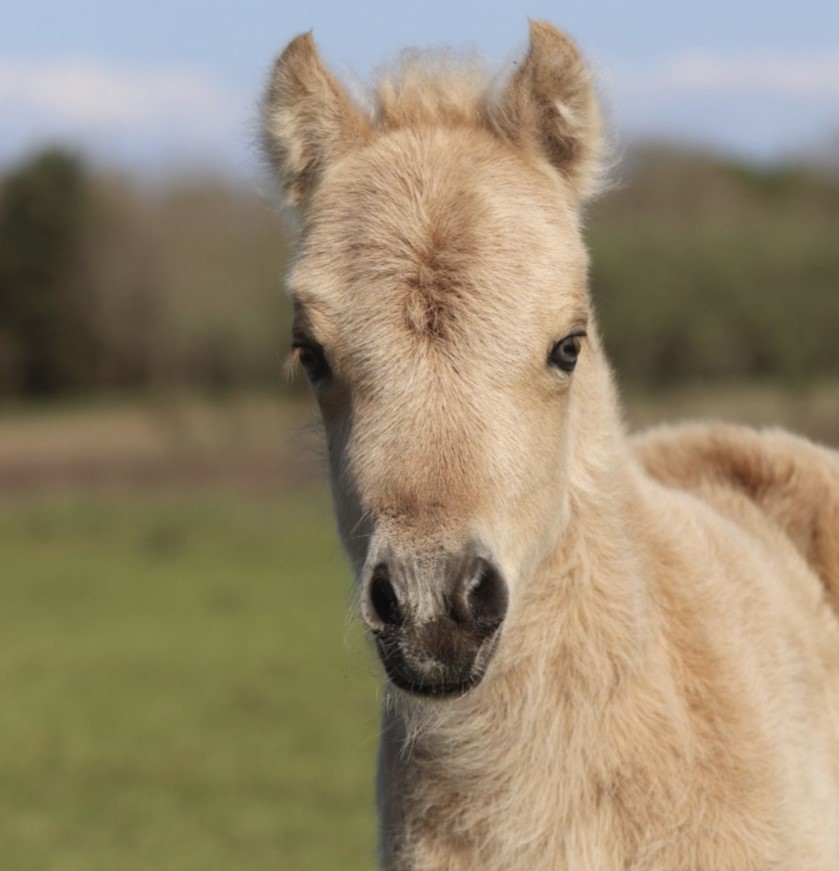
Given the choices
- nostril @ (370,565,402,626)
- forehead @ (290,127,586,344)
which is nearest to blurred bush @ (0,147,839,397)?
forehead @ (290,127,586,344)

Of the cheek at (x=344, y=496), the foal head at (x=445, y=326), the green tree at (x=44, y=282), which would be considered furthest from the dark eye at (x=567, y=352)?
the green tree at (x=44, y=282)

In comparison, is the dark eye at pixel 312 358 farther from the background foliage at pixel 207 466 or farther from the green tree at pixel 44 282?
the green tree at pixel 44 282

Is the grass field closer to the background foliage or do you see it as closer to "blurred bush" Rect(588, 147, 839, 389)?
the background foliage

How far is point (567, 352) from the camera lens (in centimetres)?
375

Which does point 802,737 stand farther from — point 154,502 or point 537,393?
point 154,502

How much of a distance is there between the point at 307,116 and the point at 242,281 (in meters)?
39.9

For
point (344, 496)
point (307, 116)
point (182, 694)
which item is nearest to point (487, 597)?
point (344, 496)

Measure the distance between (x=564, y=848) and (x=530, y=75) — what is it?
215 cm

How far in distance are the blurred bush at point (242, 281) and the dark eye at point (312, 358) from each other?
3231 centimetres

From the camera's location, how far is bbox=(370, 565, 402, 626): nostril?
331 centimetres

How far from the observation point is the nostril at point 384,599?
3311mm

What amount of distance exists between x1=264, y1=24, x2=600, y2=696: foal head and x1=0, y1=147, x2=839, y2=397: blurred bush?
32.0 metres

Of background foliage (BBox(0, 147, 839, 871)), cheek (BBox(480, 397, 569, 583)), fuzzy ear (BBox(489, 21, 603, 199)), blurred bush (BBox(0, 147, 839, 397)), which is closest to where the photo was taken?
cheek (BBox(480, 397, 569, 583))

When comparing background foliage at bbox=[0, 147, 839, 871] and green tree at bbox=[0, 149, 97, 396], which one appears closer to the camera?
background foliage at bbox=[0, 147, 839, 871]
